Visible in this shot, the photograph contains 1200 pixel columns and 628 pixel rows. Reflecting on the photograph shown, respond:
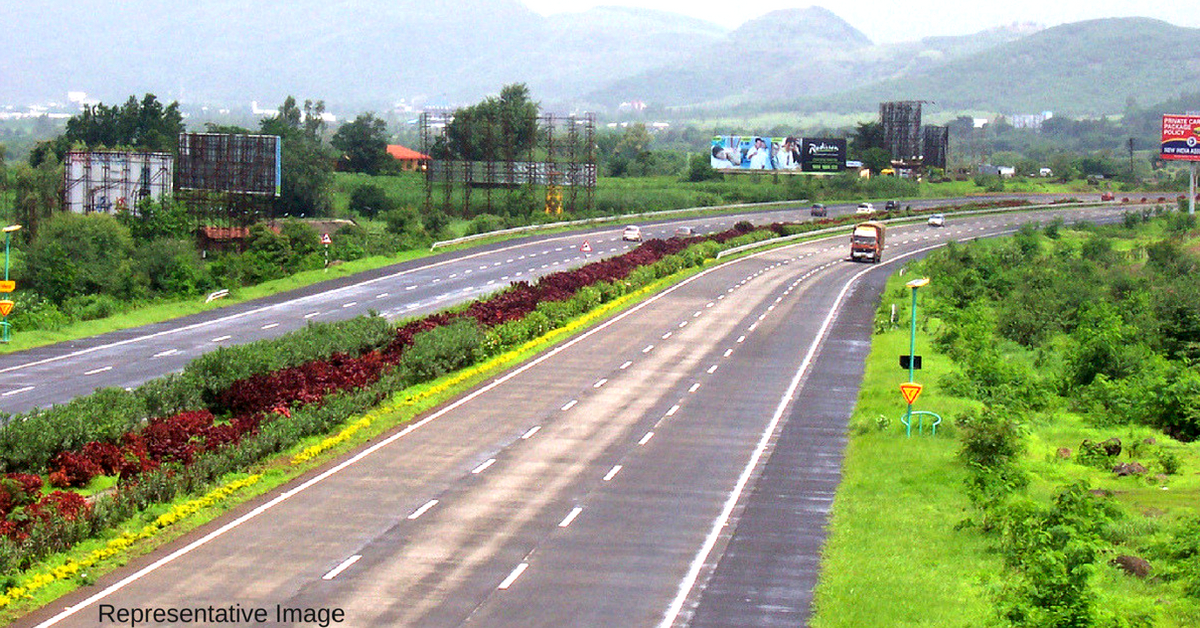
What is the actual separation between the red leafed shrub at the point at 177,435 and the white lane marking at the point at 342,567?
7.27 metres

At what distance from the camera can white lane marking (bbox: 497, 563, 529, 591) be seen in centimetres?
2557

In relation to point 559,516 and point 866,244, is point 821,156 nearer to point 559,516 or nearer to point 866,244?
point 866,244

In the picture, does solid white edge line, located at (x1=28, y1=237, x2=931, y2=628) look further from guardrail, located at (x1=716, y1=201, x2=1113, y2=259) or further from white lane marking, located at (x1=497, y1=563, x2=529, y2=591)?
guardrail, located at (x1=716, y1=201, x2=1113, y2=259)

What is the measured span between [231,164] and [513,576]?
281 feet

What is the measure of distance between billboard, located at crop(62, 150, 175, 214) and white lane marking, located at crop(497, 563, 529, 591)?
4025 inches

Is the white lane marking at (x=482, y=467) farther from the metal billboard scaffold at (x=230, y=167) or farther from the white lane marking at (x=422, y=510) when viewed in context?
the metal billboard scaffold at (x=230, y=167)

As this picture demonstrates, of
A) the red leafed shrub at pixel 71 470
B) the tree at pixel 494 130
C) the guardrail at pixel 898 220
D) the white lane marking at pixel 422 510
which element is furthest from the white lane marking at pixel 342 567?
the tree at pixel 494 130

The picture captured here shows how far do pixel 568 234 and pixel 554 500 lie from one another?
3292 inches

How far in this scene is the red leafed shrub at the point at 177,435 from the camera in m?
33.6

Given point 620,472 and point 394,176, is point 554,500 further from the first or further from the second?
point 394,176

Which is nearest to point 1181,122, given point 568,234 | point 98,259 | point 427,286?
point 568,234

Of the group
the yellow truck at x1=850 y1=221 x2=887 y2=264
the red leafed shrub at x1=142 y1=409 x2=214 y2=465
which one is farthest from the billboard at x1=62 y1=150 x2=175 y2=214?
the red leafed shrub at x1=142 y1=409 x2=214 y2=465

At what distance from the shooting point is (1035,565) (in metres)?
23.4

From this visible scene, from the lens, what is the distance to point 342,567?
26.5 meters
